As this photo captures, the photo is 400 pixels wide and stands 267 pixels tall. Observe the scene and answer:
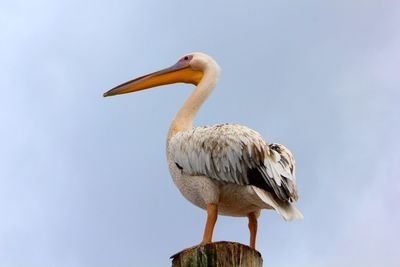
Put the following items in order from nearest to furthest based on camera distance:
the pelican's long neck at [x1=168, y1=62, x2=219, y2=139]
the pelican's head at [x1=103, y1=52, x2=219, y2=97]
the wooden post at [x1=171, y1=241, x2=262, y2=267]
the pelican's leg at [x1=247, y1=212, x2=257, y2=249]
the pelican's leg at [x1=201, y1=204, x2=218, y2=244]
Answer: the wooden post at [x1=171, y1=241, x2=262, y2=267]
the pelican's leg at [x1=201, y1=204, x2=218, y2=244]
the pelican's leg at [x1=247, y1=212, x2=257, y2=249]
the pelican's long neck at [x1=168, y1=62, x2=219, y2=139]
the pelican's head at [x1=103, y1=52, x2=219, y2=97]

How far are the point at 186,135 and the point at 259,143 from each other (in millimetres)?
733

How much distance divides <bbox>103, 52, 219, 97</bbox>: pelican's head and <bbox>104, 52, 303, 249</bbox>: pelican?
1.04 metres

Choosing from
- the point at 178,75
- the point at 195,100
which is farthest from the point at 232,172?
the point at 178,75

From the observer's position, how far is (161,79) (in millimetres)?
8219

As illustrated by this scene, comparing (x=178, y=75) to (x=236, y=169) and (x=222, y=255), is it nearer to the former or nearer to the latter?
(x=236, y=169)

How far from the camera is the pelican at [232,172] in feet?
21.2

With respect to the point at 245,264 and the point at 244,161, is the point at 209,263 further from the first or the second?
the point at 244,161

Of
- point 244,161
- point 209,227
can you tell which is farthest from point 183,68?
point 209,227

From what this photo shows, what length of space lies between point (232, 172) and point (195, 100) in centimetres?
140

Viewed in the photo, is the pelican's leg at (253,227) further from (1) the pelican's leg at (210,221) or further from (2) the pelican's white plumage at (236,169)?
(1) the pelican's leg at (210,221)

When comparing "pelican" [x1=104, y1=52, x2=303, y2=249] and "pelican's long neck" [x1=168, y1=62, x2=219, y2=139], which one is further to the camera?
"pelican's long neck" [x1=168, y1=62, x2=219, y2=139]

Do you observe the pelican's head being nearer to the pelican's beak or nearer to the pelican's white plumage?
the pelican's beak

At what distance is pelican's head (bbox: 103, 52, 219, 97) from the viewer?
26.4ft

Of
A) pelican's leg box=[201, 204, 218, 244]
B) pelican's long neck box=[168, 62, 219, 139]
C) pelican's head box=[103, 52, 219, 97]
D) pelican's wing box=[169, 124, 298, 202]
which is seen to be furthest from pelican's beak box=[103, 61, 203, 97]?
pelican's leg box=[201, 204, 218, 244]
